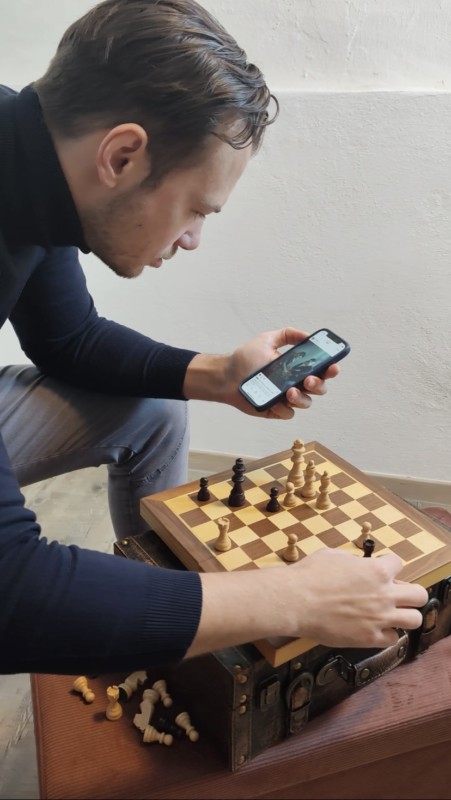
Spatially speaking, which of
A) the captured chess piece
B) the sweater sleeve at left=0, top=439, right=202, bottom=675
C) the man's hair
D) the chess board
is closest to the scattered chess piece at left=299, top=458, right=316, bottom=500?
the chess board

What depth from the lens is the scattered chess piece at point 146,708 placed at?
79 cm

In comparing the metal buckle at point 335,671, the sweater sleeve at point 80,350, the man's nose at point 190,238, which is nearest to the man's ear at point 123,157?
the man's nose at point 190,238

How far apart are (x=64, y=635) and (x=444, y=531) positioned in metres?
0.56

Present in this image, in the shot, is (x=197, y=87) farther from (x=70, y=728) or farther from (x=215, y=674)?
(x=70, y=728)

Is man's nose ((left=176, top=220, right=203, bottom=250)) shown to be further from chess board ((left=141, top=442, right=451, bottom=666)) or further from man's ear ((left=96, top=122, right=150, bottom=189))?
chess board ((left=141, top=442, right=451, bottom=666))

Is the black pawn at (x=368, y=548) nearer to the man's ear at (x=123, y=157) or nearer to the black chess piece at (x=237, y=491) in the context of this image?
the black chess piece at (x=237, y=491)

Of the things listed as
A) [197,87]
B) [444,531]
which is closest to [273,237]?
[197,87]

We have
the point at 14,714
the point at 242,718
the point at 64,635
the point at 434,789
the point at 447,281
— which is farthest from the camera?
the point at 447,281

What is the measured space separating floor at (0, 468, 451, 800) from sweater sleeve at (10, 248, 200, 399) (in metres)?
0.54

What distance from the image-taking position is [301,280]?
1481mm

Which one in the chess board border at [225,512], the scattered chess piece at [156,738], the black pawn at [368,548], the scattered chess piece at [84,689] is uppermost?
the black pawn at [368,548]

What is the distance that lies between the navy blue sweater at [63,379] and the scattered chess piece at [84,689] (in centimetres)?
26

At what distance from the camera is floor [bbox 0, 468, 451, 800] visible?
960mm

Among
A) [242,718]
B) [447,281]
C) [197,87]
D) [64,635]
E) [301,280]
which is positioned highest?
Result: [197,87]
